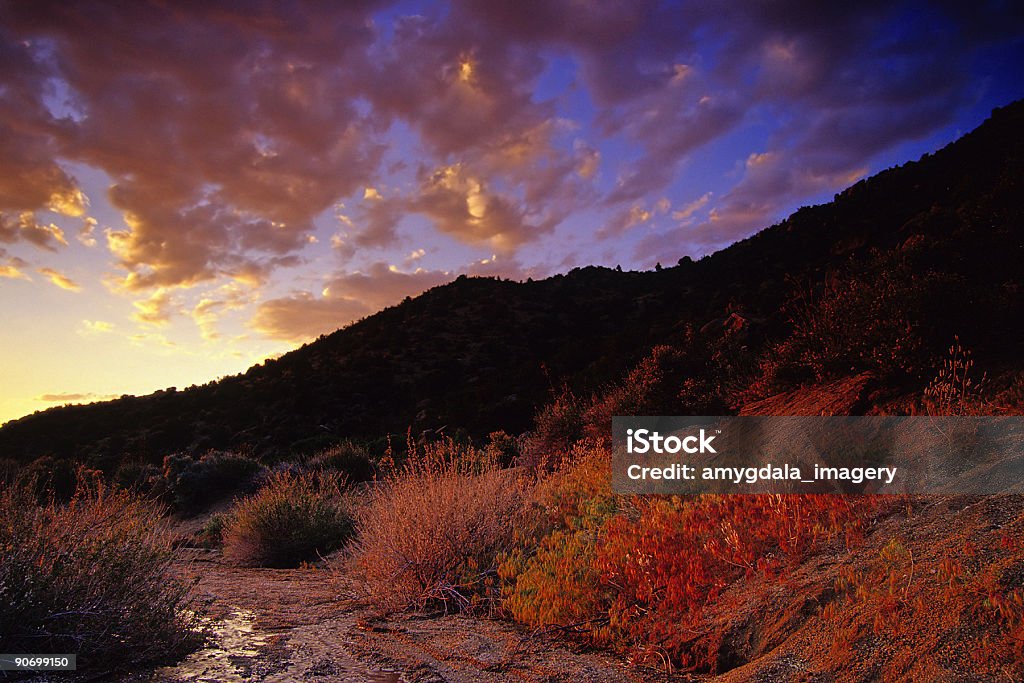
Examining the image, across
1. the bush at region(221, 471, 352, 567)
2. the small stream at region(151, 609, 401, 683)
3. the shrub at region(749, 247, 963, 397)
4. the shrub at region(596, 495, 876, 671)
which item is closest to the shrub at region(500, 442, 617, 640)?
the shrub at region(596, 495, 876, 671)

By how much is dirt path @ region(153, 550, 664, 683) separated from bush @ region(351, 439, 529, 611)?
31 centimetres

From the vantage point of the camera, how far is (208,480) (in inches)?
687

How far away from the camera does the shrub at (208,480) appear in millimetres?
16984

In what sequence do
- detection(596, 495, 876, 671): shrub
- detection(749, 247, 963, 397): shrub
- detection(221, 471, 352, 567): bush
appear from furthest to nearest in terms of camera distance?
detection(221, 471, 352, 567): bush, detection(749, 247, 963, 397): shrub, detection(596, 495, 876, 671): shrub

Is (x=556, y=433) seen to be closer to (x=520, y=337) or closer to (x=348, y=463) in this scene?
(x=348, y=463)

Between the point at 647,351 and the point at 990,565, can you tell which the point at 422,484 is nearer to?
the point at 990,565

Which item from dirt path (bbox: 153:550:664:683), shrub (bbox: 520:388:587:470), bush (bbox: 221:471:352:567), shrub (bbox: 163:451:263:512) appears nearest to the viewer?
dirt path (bbox: 153:550:664:683)

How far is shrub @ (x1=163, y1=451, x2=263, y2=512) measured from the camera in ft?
55.7

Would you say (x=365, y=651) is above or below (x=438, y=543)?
below

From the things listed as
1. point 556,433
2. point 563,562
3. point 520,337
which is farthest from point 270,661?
point 520,337

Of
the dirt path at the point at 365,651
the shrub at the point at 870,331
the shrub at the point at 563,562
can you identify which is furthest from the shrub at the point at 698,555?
the shrub at the point at 870,331

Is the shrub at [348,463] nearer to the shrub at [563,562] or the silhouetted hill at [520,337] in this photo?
the silhouetted hill at [520,337]

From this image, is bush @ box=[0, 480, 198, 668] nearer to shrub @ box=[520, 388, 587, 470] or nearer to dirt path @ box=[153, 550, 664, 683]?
dirt path @ box=[153, 550, 664, 683]

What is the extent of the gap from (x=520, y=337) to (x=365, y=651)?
119 ft
